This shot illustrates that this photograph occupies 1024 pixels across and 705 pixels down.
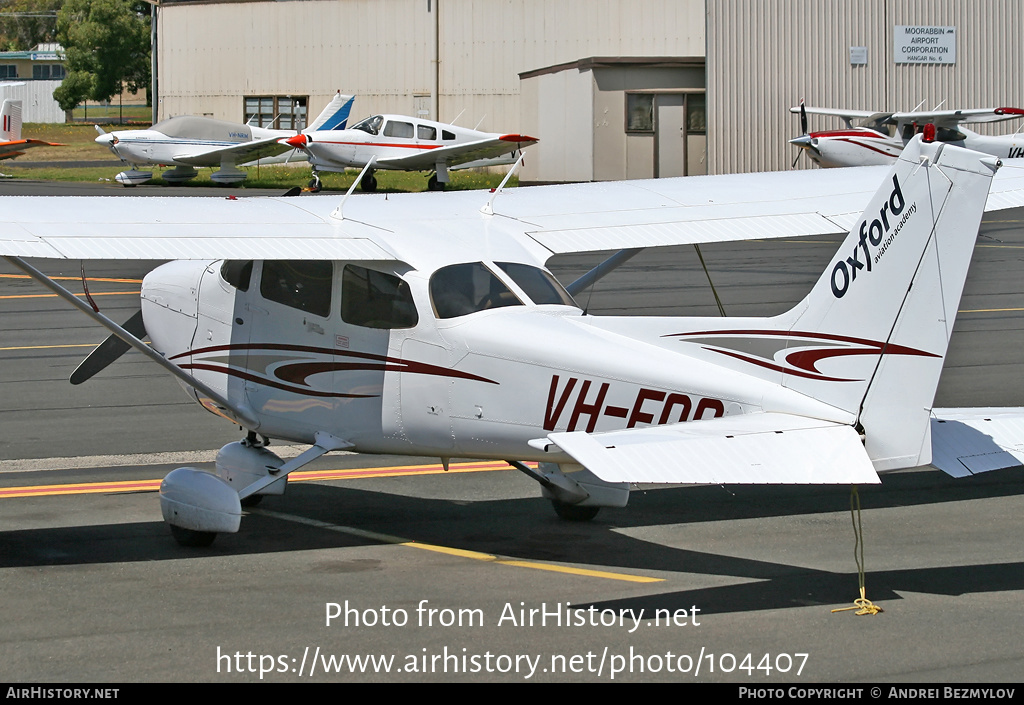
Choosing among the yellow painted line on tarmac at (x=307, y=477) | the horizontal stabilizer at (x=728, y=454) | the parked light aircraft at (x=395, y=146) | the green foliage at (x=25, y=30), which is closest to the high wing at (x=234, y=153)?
the parked light aircraft at (x=395, y=146)

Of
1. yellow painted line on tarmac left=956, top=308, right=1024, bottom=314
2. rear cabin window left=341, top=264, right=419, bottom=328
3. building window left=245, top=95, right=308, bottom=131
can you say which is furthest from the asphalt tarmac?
building window left=245, top=95, right=308, bottom=131

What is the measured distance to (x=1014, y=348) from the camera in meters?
15.4

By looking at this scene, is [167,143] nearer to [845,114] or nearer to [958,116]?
[845,114]

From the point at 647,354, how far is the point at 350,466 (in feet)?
14.2

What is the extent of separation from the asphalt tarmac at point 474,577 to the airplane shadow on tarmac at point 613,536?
0.03m

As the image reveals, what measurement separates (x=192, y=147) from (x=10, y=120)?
28.6 feet

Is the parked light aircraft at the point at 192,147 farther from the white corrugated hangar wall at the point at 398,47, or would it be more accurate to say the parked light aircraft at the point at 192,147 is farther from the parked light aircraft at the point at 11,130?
the white corrugated hangar wall at the point at 398,47

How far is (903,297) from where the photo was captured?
6.41 m

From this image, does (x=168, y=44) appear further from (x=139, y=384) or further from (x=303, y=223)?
(x=303, y=223)

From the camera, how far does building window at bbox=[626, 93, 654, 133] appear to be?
43281 mm

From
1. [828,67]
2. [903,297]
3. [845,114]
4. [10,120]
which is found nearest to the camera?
[903,297]

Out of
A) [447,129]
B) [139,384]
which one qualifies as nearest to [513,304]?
[139,384]

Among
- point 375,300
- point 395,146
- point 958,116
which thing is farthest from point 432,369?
point 395,146

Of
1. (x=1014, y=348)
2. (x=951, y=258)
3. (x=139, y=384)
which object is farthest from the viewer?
(x=1014, y=348)
